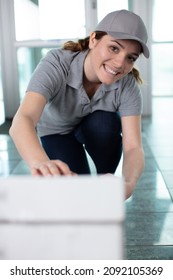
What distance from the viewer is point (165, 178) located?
8.33 feet

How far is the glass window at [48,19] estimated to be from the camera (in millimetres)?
4246

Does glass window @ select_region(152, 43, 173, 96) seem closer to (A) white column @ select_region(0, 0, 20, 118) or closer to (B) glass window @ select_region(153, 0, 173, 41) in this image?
(B) glass window @ select_region(153, 0, 173, 41)

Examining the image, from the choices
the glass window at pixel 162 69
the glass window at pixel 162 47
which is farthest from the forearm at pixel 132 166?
the glass window at pixel 162 69

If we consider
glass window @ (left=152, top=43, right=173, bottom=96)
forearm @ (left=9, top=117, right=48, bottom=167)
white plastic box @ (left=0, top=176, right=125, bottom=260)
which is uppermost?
white plastic box @ (left=0, top=176, right=125, bottom=260)

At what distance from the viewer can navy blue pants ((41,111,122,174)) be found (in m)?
1.71

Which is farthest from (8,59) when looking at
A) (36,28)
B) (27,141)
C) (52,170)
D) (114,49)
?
(52,170)

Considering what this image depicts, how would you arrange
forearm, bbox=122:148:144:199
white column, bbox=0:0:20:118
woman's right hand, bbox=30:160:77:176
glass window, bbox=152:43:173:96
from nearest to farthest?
woman's right hand, bbox=30:160:77:176 → forearm, bbox=122:148:144:199 → white column, bbox=0:0:20:118 → glass window, bbox=152:43:173:96

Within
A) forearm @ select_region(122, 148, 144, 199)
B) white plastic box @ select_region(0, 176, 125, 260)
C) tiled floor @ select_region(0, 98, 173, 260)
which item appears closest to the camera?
white plastic box @ select_region(0, 176, 125, 260)

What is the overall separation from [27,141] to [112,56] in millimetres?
453

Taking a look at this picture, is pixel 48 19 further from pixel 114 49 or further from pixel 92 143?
pixel 114 49

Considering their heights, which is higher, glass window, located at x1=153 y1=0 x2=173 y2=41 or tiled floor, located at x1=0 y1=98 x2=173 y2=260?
glass window, located at x1=153 y1=0 x2=173 y2=41

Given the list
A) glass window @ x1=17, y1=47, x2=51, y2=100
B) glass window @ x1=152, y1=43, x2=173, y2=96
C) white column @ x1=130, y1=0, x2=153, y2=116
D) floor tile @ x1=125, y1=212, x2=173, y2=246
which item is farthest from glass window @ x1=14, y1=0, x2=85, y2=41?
floor tile @ x1=125, y1=212, x2=173, y2=246

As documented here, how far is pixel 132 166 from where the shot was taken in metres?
1.29
